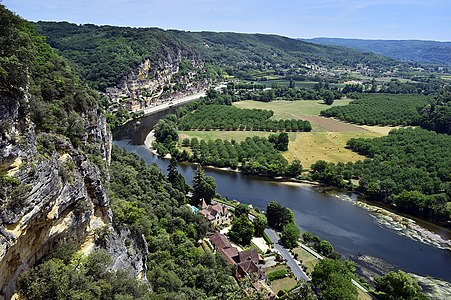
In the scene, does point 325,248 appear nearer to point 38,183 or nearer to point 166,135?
→ point 38,183

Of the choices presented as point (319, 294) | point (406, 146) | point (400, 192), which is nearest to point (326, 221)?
point (400, 192)

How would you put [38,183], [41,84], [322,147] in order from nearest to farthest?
[38,183], [41,84], [322,147]

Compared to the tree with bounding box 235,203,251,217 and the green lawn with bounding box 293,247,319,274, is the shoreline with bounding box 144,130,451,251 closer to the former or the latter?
the green lawn with bounding box 293,247,319,274

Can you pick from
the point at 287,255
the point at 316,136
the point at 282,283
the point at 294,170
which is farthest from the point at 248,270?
the point at 316,136

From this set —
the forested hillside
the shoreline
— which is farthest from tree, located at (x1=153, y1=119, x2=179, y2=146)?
the forested hillside

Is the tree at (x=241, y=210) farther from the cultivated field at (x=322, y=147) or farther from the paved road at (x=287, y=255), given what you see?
the cultivated field at (x=322, y=147)

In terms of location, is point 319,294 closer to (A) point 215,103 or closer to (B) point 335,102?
(A) point 215,103
